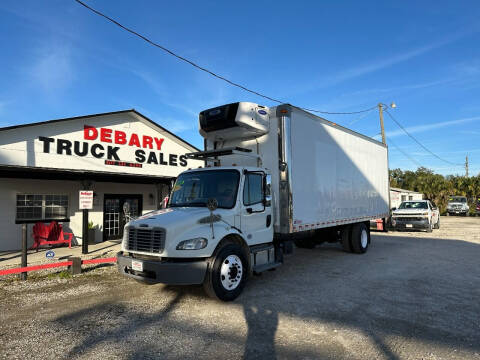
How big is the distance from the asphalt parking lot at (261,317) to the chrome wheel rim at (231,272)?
1.04 feet

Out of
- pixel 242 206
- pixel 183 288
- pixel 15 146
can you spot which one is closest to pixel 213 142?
pixel 242 206

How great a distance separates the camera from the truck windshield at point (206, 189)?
590cm

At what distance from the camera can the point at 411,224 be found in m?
16.5

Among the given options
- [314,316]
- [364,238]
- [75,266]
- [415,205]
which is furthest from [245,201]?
[415,205]

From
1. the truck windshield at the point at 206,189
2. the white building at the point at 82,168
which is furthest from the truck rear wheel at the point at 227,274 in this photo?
the white building at the point at 82,168

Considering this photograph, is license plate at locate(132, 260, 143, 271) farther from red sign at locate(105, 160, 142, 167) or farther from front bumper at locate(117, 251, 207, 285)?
red sign at locate(105, 160, 142, 167)

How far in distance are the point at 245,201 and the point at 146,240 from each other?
6.41ft

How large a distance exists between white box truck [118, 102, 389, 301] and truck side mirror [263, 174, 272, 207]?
0.02m

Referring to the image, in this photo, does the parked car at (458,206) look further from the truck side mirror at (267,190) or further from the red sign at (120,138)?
the truck side mirror at (267,190)

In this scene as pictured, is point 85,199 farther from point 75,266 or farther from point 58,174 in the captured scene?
point 75,266

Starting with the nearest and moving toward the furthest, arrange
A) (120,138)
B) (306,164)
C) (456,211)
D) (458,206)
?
(306,164), (120,138), (458,206), (456,211)

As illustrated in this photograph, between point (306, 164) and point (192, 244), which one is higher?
point (306, 164)

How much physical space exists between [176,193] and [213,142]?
5.99ft

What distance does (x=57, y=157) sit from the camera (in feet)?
38.9
